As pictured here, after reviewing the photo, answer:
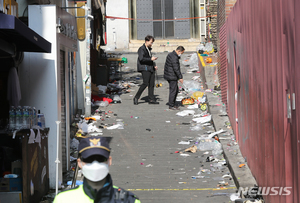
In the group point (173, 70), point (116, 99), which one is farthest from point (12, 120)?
point (116, 99)

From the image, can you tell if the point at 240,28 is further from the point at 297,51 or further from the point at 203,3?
the point at 203,3

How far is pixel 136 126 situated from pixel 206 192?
4.75 m

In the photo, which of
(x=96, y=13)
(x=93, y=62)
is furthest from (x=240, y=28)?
(x=96, y=13)

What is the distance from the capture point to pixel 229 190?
21.8 ft

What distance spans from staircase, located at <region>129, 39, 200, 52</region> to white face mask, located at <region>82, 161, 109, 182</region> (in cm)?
2222

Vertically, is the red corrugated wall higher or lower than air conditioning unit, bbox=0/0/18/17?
lower

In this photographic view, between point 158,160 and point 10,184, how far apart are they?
3368 mm

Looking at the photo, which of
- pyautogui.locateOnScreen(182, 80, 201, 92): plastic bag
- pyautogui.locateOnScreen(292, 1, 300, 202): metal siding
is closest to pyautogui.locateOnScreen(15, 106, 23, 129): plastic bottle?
pyautogui.locateOnScreen(292, 1, 300, 202): metal siding

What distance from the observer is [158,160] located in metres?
8.45

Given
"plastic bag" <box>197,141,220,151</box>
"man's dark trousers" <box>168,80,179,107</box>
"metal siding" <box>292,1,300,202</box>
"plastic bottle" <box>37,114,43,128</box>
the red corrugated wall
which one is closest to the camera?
"metal siding" <box>292,1,300,202</box>

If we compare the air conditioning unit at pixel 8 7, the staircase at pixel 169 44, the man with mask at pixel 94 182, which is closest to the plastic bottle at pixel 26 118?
the air conditioning unit at pixel 8 7

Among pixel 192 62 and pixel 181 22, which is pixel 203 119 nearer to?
pixel 192 62

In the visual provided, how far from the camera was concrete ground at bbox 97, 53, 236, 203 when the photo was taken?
6.66 meters

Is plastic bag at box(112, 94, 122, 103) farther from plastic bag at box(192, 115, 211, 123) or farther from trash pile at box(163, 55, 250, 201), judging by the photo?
plastic bag at box(192, 115, 211, 123)
